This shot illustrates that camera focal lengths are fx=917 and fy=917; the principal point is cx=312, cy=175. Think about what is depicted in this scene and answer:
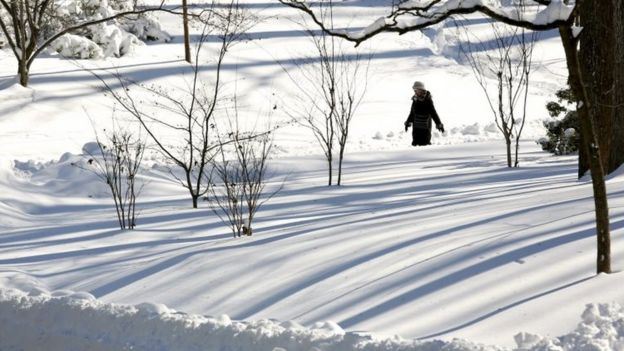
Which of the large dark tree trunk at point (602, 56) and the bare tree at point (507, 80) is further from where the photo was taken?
the bare tree at point (507, 80)

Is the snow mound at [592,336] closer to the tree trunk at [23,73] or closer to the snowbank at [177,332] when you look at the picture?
the snowbank at [177,332]

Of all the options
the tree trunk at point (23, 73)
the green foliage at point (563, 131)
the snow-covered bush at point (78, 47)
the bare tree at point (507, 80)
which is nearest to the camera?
the bare tree at point (507, 80)

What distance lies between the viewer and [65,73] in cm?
2319

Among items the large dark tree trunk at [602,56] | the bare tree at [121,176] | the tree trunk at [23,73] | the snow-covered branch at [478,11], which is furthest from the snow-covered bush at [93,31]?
the snow-covered branch at [478,11]

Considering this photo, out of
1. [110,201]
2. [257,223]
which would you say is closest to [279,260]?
[257,223]

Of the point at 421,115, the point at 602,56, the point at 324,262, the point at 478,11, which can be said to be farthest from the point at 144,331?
the point at 421,115

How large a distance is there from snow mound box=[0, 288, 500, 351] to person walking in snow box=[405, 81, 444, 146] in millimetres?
9501

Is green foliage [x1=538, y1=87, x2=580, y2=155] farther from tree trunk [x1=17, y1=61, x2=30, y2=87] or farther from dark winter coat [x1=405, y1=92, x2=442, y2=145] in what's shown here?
tree trunk [x1=17, y1=61, x2=30, y2=87]

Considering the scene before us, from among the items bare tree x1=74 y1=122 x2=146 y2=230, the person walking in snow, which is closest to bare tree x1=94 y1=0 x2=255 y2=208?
bare tree x1=74 y1=122 x2=146 y2=230

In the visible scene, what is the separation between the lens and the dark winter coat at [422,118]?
14557mm

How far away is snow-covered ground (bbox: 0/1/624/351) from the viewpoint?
15.0ft

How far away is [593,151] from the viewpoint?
4871mm

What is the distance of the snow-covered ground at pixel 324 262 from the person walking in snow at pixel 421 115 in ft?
3.34

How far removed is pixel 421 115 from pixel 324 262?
900 cm
